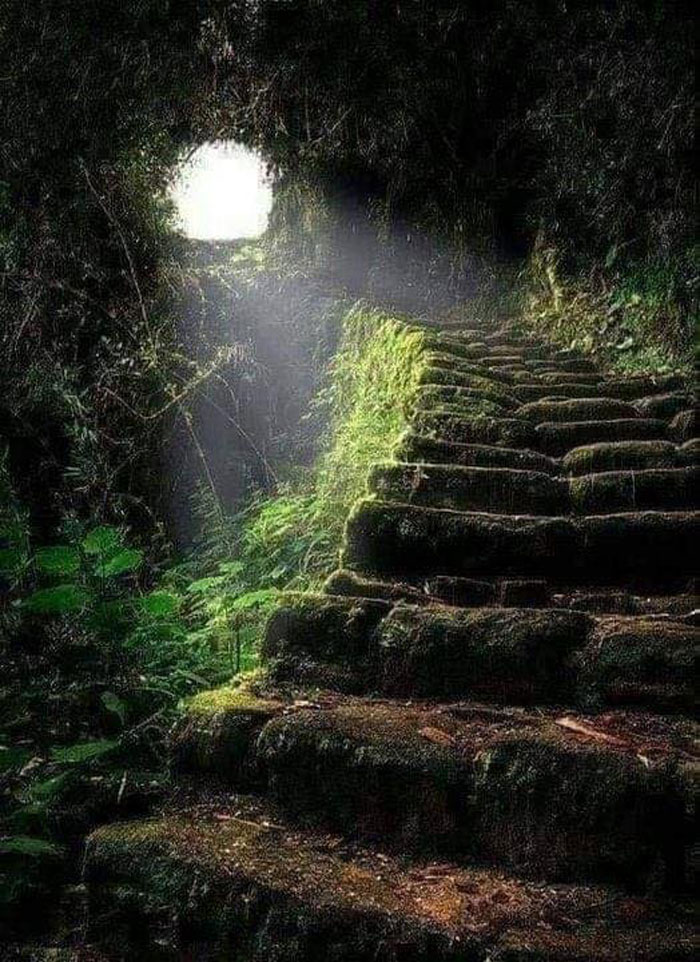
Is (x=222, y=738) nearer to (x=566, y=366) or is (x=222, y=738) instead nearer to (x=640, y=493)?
(x=640, y=493)

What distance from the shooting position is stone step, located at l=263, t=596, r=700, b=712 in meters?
2.58

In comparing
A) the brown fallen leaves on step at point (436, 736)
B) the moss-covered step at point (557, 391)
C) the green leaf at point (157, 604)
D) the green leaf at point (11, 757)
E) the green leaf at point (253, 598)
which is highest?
the moss-covered step at point (557, 391)

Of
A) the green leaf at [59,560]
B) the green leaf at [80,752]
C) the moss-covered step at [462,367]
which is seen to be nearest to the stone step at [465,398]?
the moss-covered step at [462,367]

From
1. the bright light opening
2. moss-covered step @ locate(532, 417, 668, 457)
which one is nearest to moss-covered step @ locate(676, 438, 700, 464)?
moss-covered step @ locate(532, 417, 668, 457)

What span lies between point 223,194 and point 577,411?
5551mm

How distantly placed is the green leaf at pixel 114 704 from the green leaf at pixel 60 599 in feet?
1.28

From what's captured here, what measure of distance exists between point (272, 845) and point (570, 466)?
8.24 feet

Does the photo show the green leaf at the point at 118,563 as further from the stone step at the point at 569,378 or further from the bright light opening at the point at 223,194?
the bright light opening at the point at 223,194

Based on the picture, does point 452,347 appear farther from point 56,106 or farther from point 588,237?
point 56,106

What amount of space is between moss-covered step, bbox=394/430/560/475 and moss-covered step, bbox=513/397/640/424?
0.54 m

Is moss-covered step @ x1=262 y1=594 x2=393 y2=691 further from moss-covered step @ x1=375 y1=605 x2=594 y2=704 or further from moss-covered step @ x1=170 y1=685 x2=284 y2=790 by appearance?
moss-covered step @ x1=170 y1=685 x2=284 y2=790

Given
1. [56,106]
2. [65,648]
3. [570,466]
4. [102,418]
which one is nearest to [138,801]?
[65,648]

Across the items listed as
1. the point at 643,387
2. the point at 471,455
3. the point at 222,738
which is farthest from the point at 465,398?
the point at 222,738

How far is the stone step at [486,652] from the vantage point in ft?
8.46
